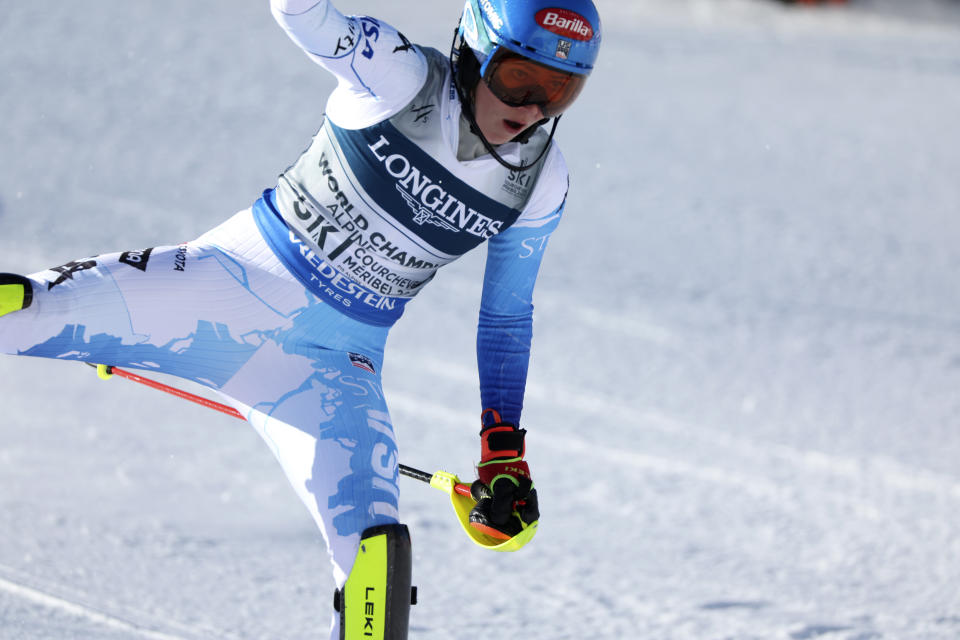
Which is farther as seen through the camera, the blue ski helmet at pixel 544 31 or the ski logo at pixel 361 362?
the ski logo at pixel 361 362

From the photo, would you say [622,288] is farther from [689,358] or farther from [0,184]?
[0,184]

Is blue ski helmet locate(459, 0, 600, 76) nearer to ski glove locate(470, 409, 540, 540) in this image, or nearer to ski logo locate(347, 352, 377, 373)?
ski logo locate(347, 352, 377, 373)

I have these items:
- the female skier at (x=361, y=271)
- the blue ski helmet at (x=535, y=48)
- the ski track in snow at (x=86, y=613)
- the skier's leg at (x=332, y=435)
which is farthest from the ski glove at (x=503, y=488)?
the ski track in snow at (x=86, y=613)

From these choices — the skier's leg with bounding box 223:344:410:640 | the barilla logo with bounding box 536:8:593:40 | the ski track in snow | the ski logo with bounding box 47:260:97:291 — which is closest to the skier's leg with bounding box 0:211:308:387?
the ski logo with bounding box 47:260:97:291

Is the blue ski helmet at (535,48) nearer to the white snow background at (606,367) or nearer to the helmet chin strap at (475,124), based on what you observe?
the helmet chin strap at (475,124)

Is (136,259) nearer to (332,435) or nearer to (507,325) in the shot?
(332,435)

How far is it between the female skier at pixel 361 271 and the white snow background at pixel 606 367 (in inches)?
47.8

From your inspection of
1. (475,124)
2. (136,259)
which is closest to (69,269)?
(136,259)

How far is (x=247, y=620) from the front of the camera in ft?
12.0

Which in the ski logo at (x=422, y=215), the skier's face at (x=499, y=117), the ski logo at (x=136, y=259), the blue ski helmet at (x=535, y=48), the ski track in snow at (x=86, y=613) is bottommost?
the ski track in snow at (x=86, y=613)

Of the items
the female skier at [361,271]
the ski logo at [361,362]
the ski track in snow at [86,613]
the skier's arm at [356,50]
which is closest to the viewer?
the skier's arm at [356,50]

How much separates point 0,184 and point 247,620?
21.4 feet

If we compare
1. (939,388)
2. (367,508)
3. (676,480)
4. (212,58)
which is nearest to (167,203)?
(212,58)

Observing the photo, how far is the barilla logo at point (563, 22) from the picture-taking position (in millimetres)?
2557
